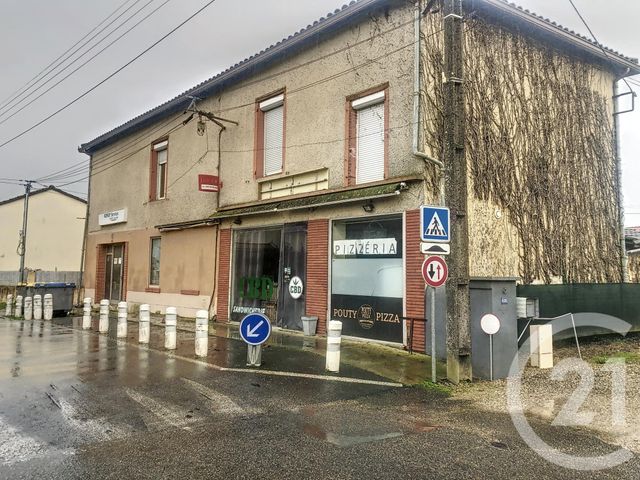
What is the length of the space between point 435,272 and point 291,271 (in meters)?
6.05

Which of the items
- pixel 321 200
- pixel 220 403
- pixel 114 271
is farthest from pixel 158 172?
pixel 220 403

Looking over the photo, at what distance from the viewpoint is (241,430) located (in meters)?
5.28

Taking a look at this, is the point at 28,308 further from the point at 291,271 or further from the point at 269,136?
the point at 269,136

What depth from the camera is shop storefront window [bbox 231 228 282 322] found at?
14.0 meters

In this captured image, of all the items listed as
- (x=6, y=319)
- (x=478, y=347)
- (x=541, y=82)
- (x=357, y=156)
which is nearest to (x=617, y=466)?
Answer: (x=478, y=347)

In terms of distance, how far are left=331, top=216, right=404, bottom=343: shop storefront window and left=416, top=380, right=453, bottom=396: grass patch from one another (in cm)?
287

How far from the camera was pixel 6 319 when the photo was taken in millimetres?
17594

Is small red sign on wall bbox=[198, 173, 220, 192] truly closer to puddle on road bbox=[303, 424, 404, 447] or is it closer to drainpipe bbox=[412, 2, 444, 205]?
drainpipe bbox=[412, 2, 444, 205]

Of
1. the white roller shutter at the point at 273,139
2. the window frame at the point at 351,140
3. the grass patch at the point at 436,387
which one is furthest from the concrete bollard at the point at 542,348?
the white roller shutter at the point at 273,139

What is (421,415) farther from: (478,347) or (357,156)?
(357,156)

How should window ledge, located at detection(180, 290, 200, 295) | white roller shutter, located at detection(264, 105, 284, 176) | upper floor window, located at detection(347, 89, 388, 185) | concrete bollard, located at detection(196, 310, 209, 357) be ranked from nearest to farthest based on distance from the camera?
concrete bollard, located at detection(196, 310, 209, 357) → upper floor window, located at detection(347, 89, 388, 185) → white roller shutter, located at detection(264, 105, 284, 176) → window ledge, located at detection(180, 290, 200, 295)

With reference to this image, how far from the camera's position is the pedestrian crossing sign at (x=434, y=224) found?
7.54 metres

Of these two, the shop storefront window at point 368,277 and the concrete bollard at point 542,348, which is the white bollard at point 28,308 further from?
the concrete bollard at point 542,348

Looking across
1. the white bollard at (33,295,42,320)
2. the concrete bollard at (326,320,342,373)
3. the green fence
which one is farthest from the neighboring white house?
the green fence
